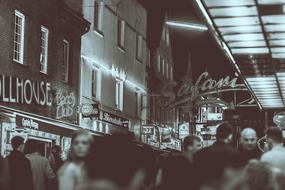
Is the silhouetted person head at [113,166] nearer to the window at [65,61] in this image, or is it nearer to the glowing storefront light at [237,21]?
the glowing storefront light at [237,21]

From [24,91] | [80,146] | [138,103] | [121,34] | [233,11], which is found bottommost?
[80,146]

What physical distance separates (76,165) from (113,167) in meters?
3.33

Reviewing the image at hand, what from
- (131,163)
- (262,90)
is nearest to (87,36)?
(262,90)

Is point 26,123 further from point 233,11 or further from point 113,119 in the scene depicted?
point 113,119

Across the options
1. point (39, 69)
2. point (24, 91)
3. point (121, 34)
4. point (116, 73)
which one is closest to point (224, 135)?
point (24, 91)

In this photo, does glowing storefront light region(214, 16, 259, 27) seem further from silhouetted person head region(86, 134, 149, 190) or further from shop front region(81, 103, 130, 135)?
shop front region(81, 103, 130, 135)

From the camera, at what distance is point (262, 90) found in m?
29.3

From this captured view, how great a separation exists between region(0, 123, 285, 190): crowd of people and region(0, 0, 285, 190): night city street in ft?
0.05

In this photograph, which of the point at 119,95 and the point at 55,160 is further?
the point at 119,95

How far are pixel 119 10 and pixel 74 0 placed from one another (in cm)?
747

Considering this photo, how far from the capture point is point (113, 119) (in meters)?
37.1

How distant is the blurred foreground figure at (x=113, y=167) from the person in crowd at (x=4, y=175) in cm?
527

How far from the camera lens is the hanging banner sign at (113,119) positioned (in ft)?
115

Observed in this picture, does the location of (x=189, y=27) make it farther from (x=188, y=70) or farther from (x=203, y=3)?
(x=203, y=3)
